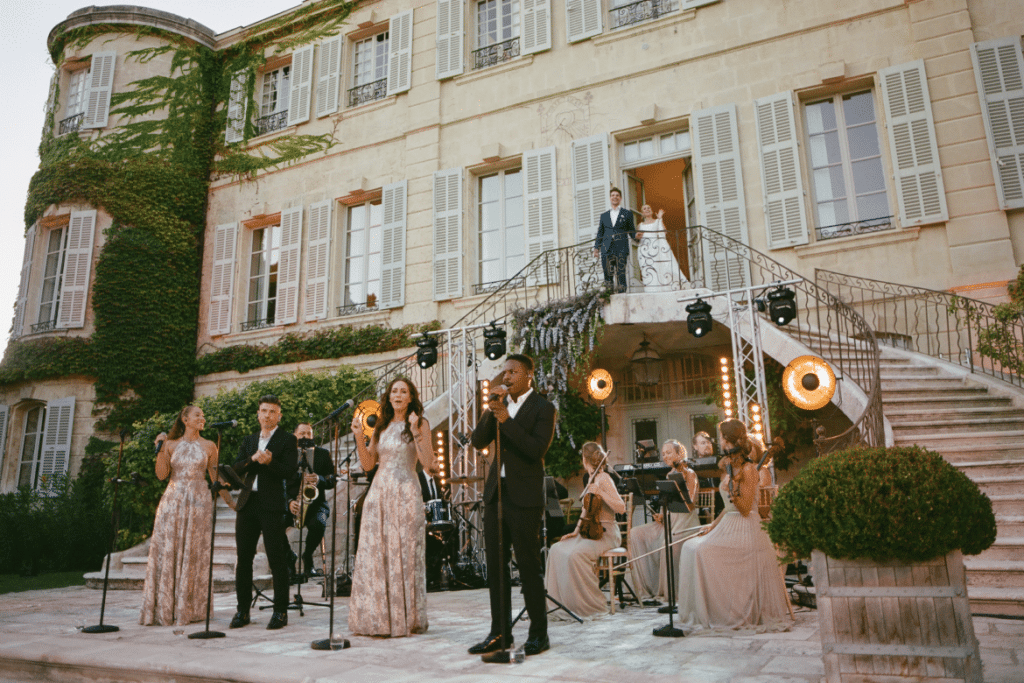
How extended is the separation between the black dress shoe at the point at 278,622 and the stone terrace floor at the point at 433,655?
0.08 metres

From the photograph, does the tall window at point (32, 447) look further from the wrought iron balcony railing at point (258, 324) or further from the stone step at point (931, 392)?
the stone step at point (931, 392)

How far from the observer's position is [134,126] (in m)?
13.5

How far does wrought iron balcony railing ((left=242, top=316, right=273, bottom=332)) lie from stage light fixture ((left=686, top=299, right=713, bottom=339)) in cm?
813

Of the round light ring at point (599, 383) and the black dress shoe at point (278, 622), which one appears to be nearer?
the black dress shoe at point (278, 622)

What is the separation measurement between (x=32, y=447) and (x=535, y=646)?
1277cm

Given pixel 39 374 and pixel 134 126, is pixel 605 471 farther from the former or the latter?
pixel 134 126

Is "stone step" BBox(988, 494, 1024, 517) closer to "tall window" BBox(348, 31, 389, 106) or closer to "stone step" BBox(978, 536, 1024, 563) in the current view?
"stone step" BBox(978, 536, 1024, 563)

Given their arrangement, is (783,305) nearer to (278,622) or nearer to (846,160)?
(846,160)

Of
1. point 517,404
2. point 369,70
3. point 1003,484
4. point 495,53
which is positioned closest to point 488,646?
point 517,404

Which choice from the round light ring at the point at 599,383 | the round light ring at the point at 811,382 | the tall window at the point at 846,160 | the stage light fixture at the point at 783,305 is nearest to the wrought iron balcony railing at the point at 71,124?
the round light ring at the point at 599,383

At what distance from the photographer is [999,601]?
444 cm

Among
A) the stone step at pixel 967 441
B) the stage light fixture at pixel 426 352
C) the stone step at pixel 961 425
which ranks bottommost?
the stone step at pixel 967 441

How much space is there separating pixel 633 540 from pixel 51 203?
12.7m

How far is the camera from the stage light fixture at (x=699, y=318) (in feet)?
24.5
